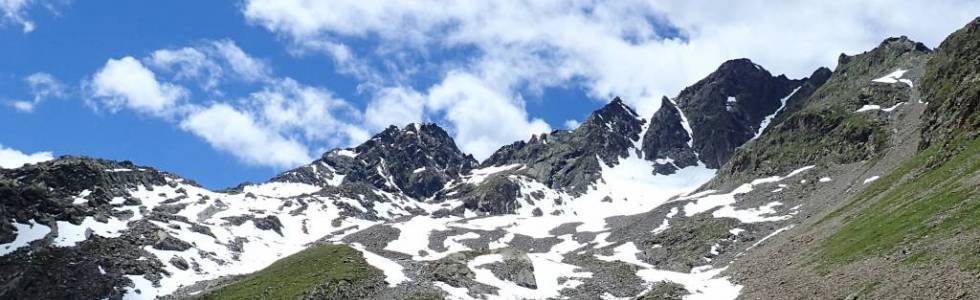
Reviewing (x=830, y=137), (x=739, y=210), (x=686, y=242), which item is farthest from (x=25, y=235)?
(x=830, y=137)

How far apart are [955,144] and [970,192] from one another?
3414 cm

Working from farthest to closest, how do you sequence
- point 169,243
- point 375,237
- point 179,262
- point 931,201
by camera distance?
point 375,237
point 169,243
point 179,262
point 931,201

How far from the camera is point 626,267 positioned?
103000mm

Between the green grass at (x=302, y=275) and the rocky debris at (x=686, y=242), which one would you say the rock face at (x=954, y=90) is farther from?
the green grass at (x=302, y=275)

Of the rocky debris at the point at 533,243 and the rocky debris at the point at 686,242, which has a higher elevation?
the rocky debris at the point at 533,243

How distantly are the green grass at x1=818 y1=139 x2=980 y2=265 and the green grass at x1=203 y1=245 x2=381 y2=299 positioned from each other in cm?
5629

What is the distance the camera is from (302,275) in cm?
9338

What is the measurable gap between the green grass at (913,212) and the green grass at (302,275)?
56.3m

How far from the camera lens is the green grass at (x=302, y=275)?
8719cm

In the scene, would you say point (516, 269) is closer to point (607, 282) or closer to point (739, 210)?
point (607, 282)

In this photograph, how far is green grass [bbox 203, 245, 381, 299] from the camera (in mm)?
87188

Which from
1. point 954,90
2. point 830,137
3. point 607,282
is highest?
point 830,137

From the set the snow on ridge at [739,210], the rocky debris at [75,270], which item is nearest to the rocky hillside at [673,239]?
the rocky debris at [75,270]

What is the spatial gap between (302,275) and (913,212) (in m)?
71.9
